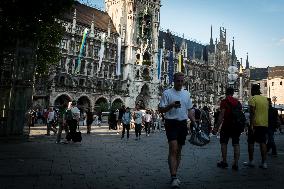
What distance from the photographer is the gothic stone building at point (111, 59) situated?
47.5 metres

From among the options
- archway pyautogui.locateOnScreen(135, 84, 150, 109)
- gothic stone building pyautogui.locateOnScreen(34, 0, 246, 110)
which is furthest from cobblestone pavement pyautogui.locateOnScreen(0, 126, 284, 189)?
archway pyautogui.locateOnScreen(135, 84, 150, 109)

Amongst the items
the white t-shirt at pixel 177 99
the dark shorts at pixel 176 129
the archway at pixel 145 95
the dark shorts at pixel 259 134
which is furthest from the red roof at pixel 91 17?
the dark shorts at pixel 176 129

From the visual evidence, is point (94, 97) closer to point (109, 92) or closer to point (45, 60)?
point (109, 92)

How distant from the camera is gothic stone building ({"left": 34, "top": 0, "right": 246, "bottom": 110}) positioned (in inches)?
1871

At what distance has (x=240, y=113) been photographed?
8.07 m

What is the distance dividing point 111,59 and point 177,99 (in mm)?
48302

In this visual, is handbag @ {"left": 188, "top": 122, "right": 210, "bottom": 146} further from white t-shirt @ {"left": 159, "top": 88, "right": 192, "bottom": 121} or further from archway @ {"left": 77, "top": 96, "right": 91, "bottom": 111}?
archway @ {"left": 77, "top": 96, "right": 91, "bottom": 111}

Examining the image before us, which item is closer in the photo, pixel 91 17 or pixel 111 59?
pixel 111 59

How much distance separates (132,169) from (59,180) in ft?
6.24

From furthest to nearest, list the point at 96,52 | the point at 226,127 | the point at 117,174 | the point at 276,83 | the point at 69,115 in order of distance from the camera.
A: the point at 276,83, the point at 96,52, the point at 69,115, the point at 226,127, the point at 117,174

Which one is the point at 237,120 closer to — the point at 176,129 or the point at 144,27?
the point at 176,129

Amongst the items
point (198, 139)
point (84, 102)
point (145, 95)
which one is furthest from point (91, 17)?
point (198, 139)

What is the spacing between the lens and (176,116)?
21.1 ft

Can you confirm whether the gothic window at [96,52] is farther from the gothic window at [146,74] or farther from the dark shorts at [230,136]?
the dark shorts at [230,136]
